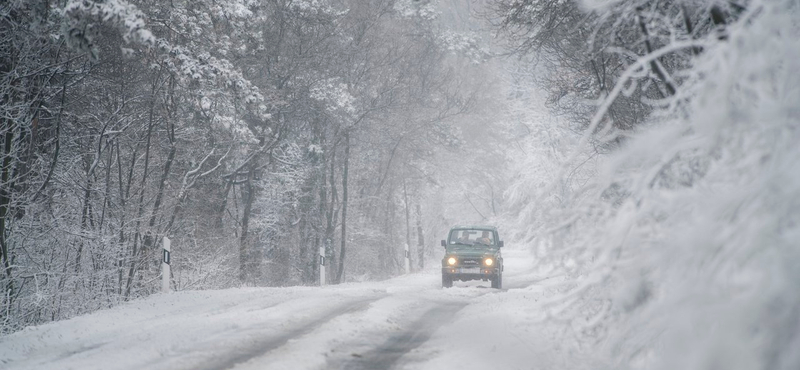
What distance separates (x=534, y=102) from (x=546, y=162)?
4686 mm

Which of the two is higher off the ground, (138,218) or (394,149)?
(394,149)

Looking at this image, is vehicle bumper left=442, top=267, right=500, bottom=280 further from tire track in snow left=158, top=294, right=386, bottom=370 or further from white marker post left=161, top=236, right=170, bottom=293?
tire track in snow left=158, top=294, right=386, bottom=370

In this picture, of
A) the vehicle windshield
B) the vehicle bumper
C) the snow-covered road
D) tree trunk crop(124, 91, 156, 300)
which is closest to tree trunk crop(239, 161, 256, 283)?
tree trunk crop(124, 91, 156, 300)

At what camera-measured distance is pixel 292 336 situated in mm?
7613

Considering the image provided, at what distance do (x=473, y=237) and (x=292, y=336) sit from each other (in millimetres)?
12240

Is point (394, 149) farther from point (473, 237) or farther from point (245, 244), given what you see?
point (473, 237)

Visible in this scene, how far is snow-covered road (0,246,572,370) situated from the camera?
6.48 meters

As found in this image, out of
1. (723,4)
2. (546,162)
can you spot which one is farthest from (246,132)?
(546,162)

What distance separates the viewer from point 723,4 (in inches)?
213

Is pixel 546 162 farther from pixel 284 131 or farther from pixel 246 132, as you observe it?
pixel 246 132

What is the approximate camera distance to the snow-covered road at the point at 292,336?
6.48 m

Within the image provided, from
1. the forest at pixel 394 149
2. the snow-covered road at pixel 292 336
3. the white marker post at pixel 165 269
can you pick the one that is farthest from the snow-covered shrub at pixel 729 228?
the white marker post at pixel 165 269

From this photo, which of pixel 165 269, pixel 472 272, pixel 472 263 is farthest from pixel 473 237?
pixel 165 269

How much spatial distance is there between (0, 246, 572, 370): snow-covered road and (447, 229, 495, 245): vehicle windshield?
23.9 feet
